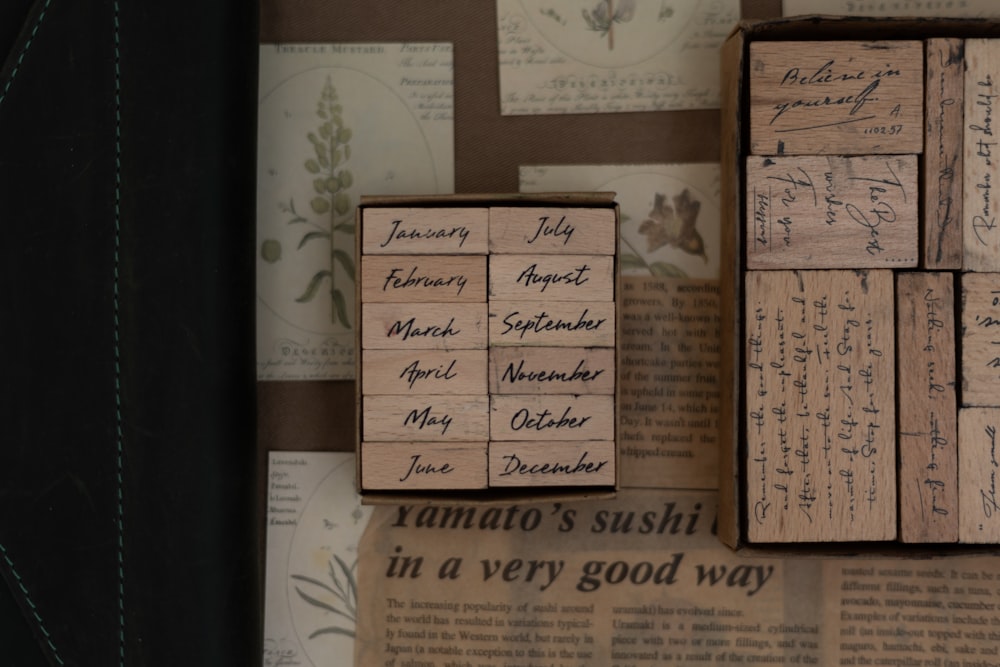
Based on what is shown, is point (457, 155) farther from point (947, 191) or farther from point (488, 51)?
point (947, 191)

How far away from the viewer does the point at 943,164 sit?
72 cm

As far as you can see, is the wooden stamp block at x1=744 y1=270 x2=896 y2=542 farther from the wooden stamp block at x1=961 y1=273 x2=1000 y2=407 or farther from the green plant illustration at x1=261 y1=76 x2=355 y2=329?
the green plant illustration at x1=261 y1=76 x2=355 y2=329

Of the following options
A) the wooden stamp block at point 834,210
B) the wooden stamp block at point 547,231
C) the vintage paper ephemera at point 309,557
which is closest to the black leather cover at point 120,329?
the vintage paper ephemera at point 309,557

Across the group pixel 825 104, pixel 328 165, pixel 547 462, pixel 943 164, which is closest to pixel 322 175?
pixel 328 165

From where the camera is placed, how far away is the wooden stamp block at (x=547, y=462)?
0.73 metres

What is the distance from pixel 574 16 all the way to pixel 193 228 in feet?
1.43

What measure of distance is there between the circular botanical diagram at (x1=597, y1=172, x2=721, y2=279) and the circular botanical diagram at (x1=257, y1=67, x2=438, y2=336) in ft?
0.68

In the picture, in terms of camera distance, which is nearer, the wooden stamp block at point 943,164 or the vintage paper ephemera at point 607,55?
the wooden stamp block at point 943,164

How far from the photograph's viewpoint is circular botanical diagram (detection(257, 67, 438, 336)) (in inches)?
32.6

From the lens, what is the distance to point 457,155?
827 mm

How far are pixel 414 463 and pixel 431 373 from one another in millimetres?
84

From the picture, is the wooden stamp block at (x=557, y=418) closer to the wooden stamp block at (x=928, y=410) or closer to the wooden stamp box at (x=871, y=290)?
the wooden stamp box at (x=871, y=290)

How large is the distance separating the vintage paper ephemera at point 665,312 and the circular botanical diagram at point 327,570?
29 cm

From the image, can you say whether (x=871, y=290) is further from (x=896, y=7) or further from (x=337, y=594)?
(x=337, y=594)
